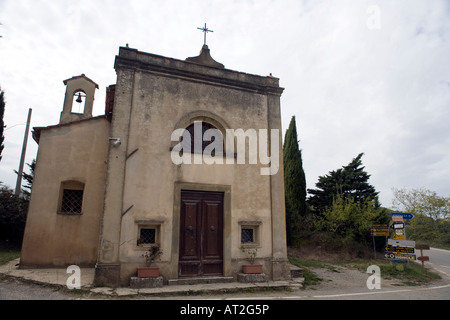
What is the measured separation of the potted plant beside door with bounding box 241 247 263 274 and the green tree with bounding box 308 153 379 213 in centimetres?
1082

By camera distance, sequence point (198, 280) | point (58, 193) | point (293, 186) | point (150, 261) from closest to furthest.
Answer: point (150, 261), point (198, 280), point (58, 193), point (293, 186)

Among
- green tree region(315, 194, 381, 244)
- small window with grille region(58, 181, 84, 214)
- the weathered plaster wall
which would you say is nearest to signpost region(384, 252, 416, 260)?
green tree region(315, 194, 381, 244)

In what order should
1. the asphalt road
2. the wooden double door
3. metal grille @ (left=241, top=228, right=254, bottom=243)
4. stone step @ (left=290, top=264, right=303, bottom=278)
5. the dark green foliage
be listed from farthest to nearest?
the asphalt road < the dark green foliage < stone step @ (left=290, top=264, right=303, bottom=278) < metal grille @ (left=241, top=228, right=254, bottom=243) < the wooden double door

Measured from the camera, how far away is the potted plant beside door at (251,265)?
8383mm

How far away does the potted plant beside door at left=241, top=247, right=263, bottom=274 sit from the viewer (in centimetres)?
838

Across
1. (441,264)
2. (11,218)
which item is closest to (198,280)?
(11,218)

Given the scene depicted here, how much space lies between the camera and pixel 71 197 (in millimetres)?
10211

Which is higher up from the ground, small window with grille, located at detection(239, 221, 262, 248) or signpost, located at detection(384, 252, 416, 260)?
small window with grille, located at detection(239, 221, 262, 248)

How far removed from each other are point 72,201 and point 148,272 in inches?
184

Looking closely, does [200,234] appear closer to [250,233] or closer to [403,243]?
[250,233]

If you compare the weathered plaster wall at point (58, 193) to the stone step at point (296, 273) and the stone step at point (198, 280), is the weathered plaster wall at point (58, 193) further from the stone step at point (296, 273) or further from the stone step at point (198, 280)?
the stone step at point (296, 273)

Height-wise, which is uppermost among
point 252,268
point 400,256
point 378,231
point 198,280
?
point 378,231

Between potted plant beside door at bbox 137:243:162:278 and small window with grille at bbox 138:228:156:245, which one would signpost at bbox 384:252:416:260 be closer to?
potted plant beside door at bbox 137:243:162:278

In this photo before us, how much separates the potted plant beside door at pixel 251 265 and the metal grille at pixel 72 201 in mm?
6091
